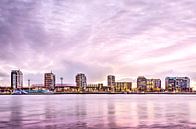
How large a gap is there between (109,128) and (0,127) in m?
10.8

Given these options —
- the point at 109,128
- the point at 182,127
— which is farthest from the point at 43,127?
the point at 182,127

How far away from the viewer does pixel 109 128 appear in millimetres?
32844

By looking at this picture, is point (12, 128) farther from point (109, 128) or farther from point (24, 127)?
point (109, 128)

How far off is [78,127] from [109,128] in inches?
121

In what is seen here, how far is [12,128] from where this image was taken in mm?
32500

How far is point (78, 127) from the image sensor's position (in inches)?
1282

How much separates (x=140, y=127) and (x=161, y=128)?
215cm

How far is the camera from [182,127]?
3316 cm

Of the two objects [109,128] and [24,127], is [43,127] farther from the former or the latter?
[109,128]

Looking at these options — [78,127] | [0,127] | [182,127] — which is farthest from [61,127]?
[182,127]

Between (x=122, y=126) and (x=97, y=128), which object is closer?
(x=97, y=128)

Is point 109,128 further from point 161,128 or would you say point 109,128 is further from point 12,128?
point 12,128

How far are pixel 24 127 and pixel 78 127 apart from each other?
546 centimetres

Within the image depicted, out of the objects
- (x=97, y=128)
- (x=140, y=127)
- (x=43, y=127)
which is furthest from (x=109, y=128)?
(x=43, y=127)
